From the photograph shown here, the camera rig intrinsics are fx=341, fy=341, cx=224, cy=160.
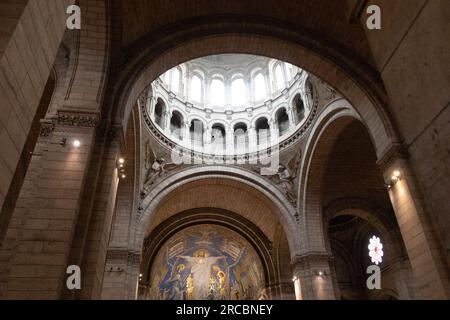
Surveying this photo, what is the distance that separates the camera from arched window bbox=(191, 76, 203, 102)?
64.0ft

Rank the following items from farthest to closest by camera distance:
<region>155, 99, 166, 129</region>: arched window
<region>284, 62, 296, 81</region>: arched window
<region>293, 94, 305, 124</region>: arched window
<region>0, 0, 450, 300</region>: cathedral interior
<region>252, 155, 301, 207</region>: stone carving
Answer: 1. <region>284, 62, 296, 81</region>: arched window
2. <region>155, 99, 166, 129</region>: arched window
3. <region>293, 94, 305, 124</region>: arched window
4. <region>252, 155, 301, 207</region>: stone carving
5. <region>0, 0, 450, 300</region>: cathedral interior

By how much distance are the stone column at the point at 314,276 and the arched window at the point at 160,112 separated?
353 inches

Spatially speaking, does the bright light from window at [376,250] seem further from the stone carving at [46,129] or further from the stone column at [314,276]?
the stone carving at [46,129]

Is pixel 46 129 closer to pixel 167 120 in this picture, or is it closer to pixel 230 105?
pixel 167 120

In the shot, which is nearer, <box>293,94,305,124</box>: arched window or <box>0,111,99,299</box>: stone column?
<box>0,111,99,299</box>: stone column

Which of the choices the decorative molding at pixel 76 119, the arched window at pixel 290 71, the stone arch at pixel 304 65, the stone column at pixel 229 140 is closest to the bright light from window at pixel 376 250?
the stone column at pixel 229 140

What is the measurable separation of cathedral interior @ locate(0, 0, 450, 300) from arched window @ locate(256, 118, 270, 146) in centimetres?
8

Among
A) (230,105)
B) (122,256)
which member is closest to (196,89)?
(230,105)

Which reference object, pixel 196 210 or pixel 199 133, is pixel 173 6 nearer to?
pixel 199 133

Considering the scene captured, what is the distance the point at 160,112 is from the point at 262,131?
5.52 m

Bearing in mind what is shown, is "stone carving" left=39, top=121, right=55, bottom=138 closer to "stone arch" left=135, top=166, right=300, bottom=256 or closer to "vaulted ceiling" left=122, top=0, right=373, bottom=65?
"vaulted ceiling" left=122, top=0, right=373, bottom=65

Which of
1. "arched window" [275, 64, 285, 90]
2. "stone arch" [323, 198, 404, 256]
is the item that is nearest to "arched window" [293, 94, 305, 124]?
"arched window" [275, 64, 285, 90]

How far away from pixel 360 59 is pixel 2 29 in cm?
882

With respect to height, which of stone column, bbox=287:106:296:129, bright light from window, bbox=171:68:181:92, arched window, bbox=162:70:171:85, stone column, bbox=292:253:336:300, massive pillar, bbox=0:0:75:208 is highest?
bright light from window, bbox=171:68:181:92
